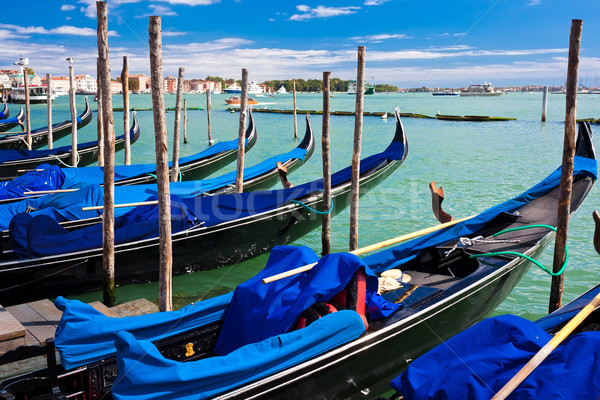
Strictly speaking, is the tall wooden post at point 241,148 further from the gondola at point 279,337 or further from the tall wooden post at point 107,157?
the gondola at point 279,337

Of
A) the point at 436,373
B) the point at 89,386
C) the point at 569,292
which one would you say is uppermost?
the point at 436,373

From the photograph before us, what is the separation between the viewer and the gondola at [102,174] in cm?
645

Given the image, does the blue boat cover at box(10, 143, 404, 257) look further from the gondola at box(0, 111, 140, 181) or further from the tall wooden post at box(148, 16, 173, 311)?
the gondola at box(0, 111, 140, 181)

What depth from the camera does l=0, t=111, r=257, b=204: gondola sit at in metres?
6.45

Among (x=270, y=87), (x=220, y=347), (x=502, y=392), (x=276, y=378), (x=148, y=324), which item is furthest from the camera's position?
(x=270, y=87)

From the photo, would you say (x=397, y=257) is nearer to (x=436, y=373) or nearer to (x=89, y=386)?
(x=436, y=373)

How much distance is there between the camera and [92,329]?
2557 mm

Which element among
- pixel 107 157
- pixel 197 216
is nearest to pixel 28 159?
pixel 197 216

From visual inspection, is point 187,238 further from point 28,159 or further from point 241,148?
point 28,159

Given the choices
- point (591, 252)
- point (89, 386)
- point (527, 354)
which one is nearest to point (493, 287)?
point (527, 354)

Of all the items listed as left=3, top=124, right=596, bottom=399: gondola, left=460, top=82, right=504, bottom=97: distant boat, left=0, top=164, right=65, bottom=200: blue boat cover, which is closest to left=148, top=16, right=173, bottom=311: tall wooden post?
left=3, top=124, right=596, bottom=399: gondola

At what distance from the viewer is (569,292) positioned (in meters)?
5.06

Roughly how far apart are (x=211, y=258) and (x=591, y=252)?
4149 millimetres

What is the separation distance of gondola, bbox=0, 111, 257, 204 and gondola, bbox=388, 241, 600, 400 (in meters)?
5.24
